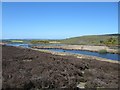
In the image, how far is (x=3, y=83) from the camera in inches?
451

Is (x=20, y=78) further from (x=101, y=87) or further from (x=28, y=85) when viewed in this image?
(x=101, y=87)

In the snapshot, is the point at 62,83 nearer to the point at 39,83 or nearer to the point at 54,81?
the point at 54,81

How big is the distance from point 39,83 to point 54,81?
1026 mm

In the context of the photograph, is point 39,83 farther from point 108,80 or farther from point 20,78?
point 108,80

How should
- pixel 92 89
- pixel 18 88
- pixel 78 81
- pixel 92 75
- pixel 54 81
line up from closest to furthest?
1. pixel 18 88
2. pixel 92 89
3. pixel 54 81
4. pixel 78 81
5. pixel 92 75

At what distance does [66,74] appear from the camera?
588 inches

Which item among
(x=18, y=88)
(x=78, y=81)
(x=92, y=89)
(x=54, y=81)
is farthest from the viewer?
(x=78, y=81)

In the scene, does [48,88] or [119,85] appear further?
[119,85]

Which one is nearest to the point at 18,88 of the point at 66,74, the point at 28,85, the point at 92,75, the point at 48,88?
the point at 28,85

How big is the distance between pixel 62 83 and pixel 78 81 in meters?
1.88

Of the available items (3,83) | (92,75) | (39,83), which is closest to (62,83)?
(39,83)

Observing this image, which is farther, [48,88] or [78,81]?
[78,81]

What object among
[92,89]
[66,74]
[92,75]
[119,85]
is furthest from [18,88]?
[92,75]

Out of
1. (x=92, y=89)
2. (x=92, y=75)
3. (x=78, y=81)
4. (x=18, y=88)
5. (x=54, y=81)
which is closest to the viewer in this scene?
(x=18, y=88)
